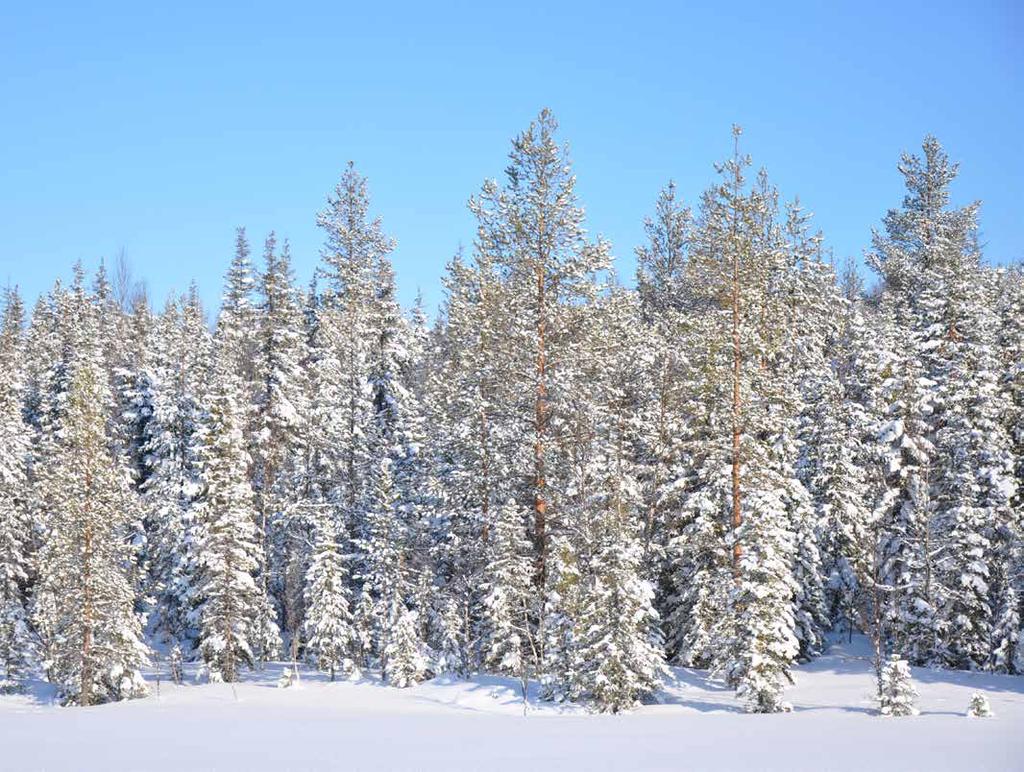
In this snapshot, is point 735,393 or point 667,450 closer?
point 735,393

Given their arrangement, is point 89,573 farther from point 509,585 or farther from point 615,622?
point 615,622

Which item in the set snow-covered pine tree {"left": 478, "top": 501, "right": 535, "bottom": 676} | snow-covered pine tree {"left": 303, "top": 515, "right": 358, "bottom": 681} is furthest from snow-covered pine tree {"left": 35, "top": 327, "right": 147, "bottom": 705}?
snow-covered pine tree {"left": 478, "top": 501, "right": 535, "bottom": 676}

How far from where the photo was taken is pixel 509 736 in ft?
43.1

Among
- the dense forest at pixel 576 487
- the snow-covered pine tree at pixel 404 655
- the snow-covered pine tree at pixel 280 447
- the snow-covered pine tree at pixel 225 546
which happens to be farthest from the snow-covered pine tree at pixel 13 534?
the snow-covered pine tree at pixel 404 655

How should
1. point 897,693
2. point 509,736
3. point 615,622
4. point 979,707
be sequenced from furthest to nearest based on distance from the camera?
1. point 615,622
2. point 897,693
3. point 979,707
4. point 509,736

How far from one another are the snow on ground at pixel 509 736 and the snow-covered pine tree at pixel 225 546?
8.47 metres

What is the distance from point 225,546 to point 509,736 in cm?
1884

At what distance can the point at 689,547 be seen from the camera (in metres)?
23.8

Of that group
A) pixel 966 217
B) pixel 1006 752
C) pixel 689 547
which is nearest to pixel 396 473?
pixel 689 547

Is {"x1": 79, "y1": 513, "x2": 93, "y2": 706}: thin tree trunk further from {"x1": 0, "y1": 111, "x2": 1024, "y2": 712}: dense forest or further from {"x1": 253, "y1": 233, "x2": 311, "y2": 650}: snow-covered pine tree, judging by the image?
Answer: {"x1": 253, "y1": 233, "x2": 311, "y2": 650}: snow-covered pine tree

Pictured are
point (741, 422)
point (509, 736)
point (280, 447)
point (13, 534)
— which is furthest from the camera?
point (13, 534)

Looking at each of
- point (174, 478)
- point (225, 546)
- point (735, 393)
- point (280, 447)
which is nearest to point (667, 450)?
point (735, 393)

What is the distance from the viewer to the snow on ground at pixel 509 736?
10609mm

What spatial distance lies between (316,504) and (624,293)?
1686 cm
